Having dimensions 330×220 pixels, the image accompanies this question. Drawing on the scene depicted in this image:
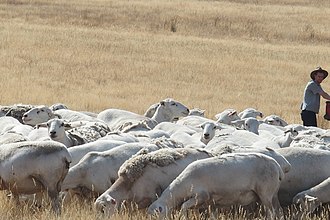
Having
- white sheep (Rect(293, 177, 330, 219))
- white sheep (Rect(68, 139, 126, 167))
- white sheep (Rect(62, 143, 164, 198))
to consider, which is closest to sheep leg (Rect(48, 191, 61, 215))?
white sheep (Rect(62, 143, 164, 198))

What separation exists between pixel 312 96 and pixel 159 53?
20.5 m

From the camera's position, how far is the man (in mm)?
18984

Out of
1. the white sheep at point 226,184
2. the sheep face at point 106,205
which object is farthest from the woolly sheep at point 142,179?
the white sheep at point 226,184

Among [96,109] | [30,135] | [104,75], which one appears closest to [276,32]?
[104,75]

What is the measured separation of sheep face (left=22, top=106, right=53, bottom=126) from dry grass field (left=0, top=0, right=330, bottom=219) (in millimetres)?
5738

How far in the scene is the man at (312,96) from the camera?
19.0 m

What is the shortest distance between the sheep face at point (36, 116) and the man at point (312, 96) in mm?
6072

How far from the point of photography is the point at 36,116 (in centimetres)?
1692

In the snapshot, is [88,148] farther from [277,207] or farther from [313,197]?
[313,197]

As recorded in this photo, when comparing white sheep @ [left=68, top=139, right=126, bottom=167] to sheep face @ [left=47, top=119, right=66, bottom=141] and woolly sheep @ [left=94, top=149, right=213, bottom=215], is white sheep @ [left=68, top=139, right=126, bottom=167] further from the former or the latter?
woolly sheep @ [left=94, top=149, right=213, bottom=215]

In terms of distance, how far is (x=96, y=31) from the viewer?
46125 millimetres

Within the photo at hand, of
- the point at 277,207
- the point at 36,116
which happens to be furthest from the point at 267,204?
the point at 36,116

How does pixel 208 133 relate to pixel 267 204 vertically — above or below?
below

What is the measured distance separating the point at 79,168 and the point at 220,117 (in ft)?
28.2
